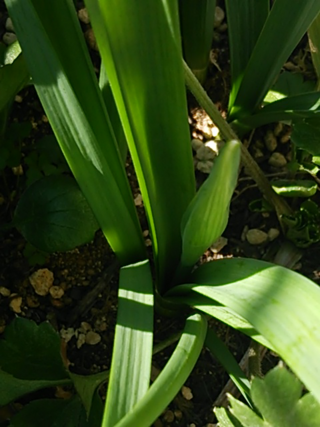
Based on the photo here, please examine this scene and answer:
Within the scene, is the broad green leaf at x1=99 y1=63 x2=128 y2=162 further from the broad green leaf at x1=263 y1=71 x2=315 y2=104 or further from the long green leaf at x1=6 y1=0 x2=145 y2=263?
the broad green leaf at x1=263 y1=71 x2=315 y2=104

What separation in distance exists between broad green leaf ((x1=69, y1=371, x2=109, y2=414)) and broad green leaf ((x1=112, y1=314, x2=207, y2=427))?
19cm

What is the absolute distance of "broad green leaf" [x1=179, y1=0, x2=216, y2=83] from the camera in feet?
3.20

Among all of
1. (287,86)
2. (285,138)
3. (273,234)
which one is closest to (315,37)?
(287,86)

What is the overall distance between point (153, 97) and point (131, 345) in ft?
0.95

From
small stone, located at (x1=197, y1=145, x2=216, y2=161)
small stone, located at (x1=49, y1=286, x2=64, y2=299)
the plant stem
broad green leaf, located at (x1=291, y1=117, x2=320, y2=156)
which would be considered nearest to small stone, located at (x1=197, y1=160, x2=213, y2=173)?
small stone, located at (x1=197, y1=145, x2=216, y2=161)

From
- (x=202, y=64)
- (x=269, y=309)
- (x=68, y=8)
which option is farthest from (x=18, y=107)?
(x=269, y=309)

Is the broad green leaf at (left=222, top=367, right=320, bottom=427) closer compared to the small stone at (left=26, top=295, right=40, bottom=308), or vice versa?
the broad green leaf at (left=222, top=367, right=320, bottom=427)

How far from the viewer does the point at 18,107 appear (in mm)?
1143

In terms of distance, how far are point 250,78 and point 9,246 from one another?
1.72 feet

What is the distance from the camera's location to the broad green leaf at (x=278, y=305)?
0.55m

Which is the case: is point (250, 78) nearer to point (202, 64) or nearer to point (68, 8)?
point (202, 64)

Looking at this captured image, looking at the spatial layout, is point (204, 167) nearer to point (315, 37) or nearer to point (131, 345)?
point (315, 37)

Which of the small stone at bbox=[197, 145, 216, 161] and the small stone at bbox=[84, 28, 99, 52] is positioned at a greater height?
the small stone at bbox=[84, 28, 99, 52]

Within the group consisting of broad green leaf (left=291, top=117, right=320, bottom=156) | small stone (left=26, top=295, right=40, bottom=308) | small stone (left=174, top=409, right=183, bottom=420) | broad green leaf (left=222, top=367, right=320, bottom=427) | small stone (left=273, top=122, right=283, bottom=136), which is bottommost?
small stone (left=174, top=409, right=183, bottom=420)
